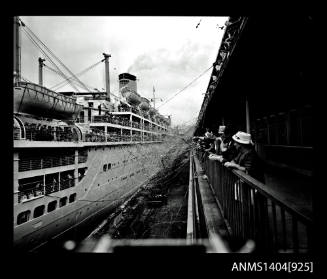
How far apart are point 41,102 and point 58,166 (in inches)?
160

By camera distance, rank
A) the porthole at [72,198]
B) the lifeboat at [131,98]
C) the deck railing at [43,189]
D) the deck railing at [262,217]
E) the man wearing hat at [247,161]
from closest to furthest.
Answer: the deck railing at [262,217] → the man wearing hat at [247,161] → the deck railing at [43,189] → the porthole at [72,198] → the lifeboat at [131,98]

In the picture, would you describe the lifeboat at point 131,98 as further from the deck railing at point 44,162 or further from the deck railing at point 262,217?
the deck railing at point 262,217

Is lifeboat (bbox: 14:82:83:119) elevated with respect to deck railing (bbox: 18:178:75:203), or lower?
elevated

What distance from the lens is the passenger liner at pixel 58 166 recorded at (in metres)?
10.1

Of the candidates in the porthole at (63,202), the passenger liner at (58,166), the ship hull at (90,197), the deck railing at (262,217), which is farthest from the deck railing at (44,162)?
the deck railing at (262,217)

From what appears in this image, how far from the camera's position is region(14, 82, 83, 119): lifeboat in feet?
35.9

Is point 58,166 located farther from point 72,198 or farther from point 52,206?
point 72,198

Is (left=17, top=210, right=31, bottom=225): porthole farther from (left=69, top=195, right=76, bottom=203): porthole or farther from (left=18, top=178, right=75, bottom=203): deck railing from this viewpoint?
(left=69, top=195, right=76, bottom=203): porthole

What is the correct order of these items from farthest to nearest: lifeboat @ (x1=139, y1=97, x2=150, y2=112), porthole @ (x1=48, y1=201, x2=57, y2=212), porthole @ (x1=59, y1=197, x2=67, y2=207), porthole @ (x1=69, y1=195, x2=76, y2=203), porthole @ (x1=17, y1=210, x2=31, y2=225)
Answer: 1. lifeboat @ (x1=139, y1=97, x2=150, y2=112)
2. porthole @ (x1=69, y1=195, x2=76, y2=203)
3. porthole @ (x1=59, y1=197, x2=67, y2=207)
4. porthole @ (x1=48, y1=201, x2=57, y2=212)
5. porthole @ (x1=17, y1=210, x2=31, y2=225)

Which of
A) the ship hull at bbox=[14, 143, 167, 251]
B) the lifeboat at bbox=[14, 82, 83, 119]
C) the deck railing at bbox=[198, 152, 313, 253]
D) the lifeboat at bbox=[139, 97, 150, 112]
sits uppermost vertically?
the lifeboat at bbox=[139, 97, 150, 112]

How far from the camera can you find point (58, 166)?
1269cm

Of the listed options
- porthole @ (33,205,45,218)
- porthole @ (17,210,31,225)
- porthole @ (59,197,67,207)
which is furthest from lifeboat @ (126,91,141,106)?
porthole @ (17,210,31,225)

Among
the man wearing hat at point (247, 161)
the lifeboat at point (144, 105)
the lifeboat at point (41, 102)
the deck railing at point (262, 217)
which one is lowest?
the deck railing at point (262, 217)

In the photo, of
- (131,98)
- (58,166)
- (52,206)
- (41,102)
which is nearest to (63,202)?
(52,206)
